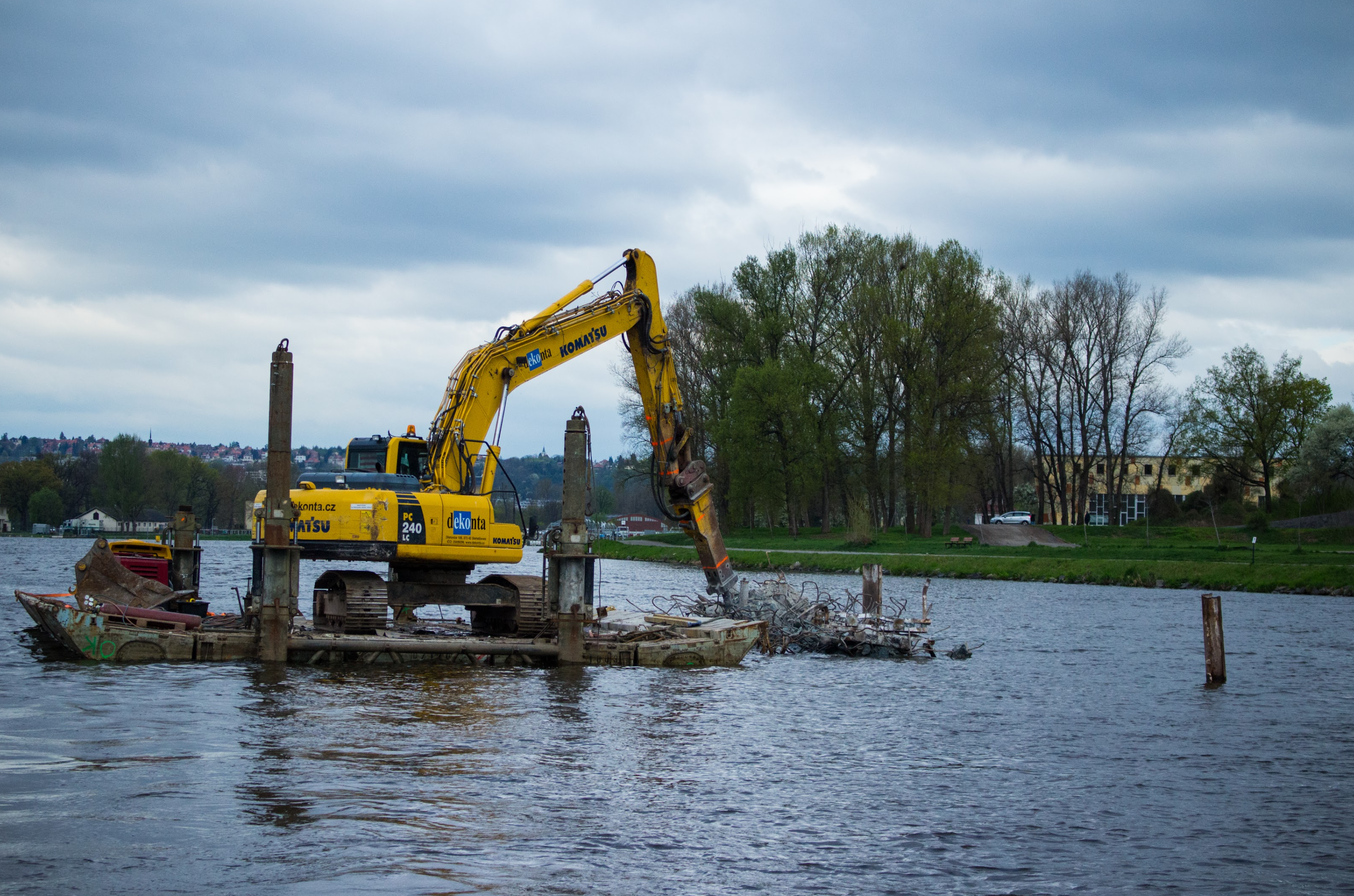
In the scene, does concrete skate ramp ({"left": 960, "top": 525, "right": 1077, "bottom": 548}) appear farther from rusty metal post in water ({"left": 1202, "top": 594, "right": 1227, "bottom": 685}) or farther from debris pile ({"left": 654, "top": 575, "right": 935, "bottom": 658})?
rusty metal post in water ({"left": 1202, "top": 594, "right": 1227, "bottom": 685})

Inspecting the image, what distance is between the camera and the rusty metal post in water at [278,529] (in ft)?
59.0

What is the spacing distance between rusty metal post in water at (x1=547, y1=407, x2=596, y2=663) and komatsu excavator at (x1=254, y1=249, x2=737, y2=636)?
66 centimetres

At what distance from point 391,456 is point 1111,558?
123 ft

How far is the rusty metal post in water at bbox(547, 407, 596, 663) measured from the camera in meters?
19.5

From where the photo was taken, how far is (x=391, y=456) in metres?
20.8

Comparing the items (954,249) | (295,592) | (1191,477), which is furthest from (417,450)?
(1191,477)

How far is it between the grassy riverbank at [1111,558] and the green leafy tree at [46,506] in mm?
82320

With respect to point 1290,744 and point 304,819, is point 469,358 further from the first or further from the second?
point 1290,744

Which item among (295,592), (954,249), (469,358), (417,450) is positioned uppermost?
(954,249)

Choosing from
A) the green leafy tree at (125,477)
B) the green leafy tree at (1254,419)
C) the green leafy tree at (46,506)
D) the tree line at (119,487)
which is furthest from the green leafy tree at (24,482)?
the green leafy tree at (1254,419)

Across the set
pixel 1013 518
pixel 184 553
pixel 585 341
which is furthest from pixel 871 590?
pixel 1013 518

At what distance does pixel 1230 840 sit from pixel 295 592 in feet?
43.8

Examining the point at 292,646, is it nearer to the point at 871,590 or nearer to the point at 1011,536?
the point at 871,590

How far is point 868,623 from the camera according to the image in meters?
25.4
